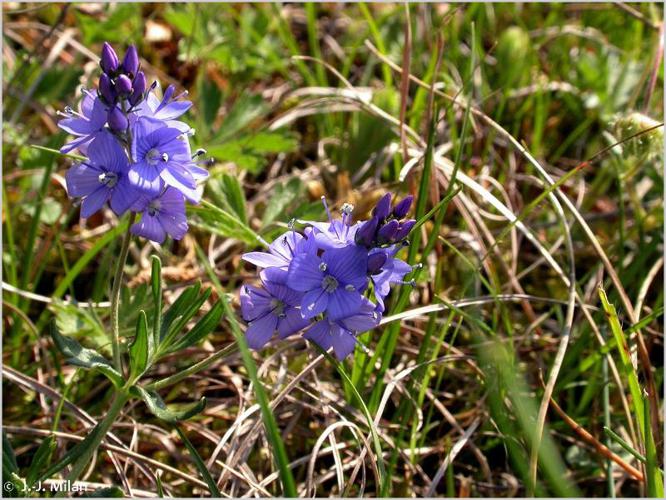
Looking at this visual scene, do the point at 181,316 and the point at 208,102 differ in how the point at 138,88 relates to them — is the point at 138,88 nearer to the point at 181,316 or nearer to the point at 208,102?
the point at 181,316

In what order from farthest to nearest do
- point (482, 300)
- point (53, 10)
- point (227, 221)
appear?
1. point (53, 10)
2. point (227, 221)
3. point (482, 300)

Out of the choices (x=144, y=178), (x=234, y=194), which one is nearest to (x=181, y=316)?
(x=144, y=178)

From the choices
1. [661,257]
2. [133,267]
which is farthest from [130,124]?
[661,257]

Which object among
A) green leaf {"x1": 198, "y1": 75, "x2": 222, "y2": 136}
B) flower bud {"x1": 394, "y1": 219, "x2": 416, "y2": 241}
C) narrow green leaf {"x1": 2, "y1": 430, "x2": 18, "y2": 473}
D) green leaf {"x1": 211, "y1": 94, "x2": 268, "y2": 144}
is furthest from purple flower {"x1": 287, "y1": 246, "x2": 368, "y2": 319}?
green leaf {"x1": 198, "y1": 75, "x2": 222, "y2": 136}

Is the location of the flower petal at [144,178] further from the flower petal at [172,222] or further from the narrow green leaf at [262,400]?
the narrow green leaf at [262,400]

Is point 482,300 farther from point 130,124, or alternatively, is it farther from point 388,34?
point 388,34

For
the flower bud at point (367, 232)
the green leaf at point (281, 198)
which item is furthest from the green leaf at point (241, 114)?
the flower bud at point (367, 232)
